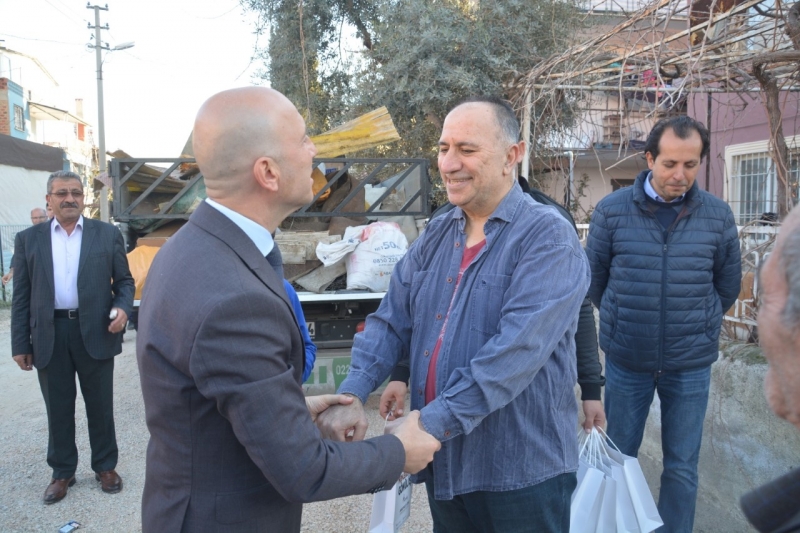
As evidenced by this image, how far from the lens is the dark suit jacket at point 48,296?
13.7 feet

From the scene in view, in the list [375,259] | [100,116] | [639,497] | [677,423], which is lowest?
[639,497]

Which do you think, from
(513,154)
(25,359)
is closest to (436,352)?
(513,154)

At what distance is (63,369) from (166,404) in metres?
3.33

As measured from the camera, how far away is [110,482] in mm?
4266

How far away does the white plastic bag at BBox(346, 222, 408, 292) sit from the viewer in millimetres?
5047

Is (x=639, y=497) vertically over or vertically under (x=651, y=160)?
under

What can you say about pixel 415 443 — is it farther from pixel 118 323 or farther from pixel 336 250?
pixel 336 250

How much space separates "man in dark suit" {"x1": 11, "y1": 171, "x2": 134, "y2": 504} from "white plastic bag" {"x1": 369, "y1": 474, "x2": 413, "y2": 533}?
279 cm

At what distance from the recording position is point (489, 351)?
1809mm

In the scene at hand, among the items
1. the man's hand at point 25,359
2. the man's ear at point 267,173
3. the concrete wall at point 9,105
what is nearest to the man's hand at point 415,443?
the man's ear at point 267,173

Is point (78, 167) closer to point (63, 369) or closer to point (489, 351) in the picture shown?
point (63, 369)

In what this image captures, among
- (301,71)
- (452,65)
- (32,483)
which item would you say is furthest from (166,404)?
(301,71)

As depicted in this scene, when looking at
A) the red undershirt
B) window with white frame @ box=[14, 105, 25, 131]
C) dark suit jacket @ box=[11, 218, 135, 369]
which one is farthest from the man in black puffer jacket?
window with white frame @ box=[14, 105, 25, 131]

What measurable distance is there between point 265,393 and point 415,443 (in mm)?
562
